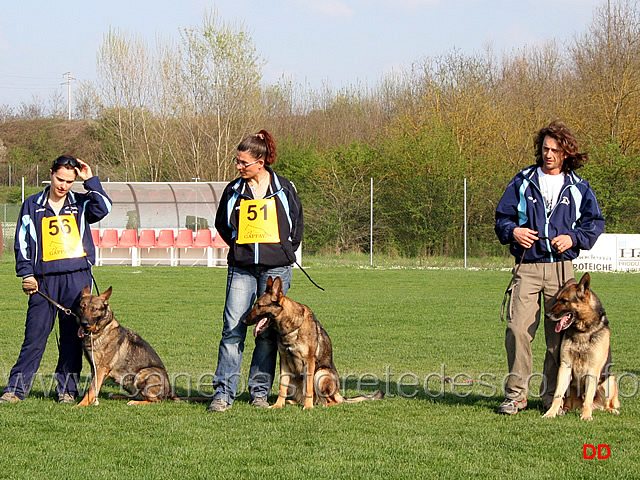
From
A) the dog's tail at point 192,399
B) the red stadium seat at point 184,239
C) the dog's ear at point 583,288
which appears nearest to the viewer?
the dog's ear at point 583,288

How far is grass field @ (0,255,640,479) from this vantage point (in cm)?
435

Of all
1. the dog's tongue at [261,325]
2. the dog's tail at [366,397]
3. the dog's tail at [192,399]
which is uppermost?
the dog's tongue at [261,325]

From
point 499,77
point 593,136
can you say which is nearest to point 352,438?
point 593,136

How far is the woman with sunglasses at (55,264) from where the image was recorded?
615 cm

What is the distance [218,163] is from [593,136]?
16.4 metres

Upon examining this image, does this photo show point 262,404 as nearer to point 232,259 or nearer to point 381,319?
point 232,259

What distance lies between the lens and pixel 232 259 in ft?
19.8

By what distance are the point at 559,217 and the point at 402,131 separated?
80.9 feet

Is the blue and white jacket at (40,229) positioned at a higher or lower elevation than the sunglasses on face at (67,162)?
lower

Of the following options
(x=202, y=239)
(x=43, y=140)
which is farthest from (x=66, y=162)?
(x=43, y=140)

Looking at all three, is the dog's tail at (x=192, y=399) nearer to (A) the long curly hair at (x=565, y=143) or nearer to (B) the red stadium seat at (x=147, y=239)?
(A) the long curly hair at (x=565, y=143)

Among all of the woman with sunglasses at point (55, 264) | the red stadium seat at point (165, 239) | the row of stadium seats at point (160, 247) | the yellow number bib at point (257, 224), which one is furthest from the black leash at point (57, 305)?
the red stadium seat at point (165, 239)

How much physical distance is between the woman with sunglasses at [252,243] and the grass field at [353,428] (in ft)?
0.95

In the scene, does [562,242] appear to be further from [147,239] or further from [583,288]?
[147,239]
